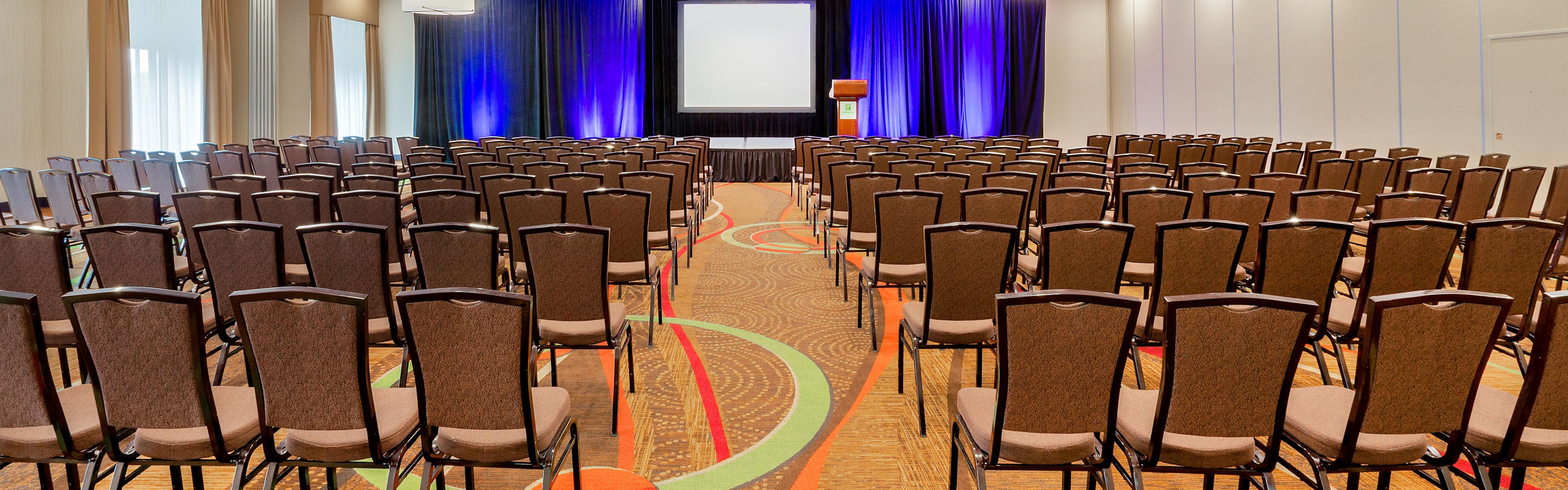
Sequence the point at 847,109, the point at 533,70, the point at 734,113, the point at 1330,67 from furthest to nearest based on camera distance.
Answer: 1. the point at 533,70
2. the point at 734,113
3. the point at 847,109
4. the point at 1330,67

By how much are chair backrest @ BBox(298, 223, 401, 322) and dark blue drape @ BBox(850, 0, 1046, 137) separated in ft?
44.8

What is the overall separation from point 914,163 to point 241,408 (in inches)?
194

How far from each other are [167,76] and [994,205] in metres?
12.0

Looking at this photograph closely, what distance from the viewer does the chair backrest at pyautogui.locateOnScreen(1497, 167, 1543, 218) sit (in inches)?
210

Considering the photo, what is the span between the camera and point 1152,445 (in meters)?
2.33

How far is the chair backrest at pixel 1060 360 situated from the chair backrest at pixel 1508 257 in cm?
194

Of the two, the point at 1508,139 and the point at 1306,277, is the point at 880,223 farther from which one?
the point at 1508,139

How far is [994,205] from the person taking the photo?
181 inches

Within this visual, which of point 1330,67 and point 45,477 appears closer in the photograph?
point 45,477

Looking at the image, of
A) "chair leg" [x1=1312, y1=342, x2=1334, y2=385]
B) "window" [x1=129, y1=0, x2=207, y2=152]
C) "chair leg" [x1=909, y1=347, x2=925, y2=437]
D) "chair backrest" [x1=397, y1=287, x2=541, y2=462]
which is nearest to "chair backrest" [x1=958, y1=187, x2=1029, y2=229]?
"chair leg" [x1=909, y1=347, x2=925, y2=437]

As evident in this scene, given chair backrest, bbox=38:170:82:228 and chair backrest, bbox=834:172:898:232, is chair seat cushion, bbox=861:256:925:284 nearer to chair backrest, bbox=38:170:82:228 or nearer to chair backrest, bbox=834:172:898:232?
chair backrest, bbox=834:172:898:232

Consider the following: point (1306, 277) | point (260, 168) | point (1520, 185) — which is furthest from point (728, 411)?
point (260, 168)

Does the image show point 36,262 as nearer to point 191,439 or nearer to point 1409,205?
point 191,439

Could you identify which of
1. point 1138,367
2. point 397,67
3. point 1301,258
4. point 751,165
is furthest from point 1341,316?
point 397,67
